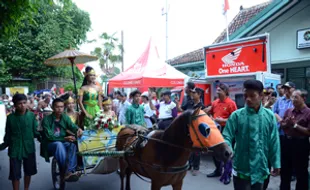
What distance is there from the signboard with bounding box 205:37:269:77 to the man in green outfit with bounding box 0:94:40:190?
5812 millimetres

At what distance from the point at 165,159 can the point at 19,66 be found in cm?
2089

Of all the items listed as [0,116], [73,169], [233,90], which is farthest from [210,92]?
[0,116]

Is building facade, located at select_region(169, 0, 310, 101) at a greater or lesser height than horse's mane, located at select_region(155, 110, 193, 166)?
greater

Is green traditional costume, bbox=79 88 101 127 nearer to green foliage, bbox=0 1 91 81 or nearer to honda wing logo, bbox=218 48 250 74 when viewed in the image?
honda wing logo, bbox=218 48 250 74

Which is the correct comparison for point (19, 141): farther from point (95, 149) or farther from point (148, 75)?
point (148, 75)

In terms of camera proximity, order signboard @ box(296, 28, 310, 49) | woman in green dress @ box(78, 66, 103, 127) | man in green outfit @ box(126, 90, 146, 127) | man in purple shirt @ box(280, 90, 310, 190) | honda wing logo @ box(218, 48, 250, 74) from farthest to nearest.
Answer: signboard @ box(296, 28, 310, 49), honda wing logo @ box(218, 48, 250, 74), man in green outfit @ box(126, 90, 146, 127), woman in green dress @ box(78, 66, 103, 127), man in purple shirt @ box(280, 90, 310, 190)

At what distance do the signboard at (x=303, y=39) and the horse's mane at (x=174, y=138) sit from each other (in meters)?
7.22

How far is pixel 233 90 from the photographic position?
8000 millimetres

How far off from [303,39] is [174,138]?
7479mm

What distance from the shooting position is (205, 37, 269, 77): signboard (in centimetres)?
715

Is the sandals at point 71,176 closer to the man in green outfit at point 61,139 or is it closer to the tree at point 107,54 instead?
the man in green outfit at point 61,139

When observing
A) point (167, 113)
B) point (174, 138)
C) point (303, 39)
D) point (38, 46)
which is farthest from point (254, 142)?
point (38, 46)

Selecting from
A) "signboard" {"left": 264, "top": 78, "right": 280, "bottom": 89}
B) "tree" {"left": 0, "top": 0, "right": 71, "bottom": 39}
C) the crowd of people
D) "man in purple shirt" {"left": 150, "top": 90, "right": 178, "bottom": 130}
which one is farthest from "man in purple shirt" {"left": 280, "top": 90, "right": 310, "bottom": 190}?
"tree" {"left": 0, "top": 0, "right": 71, "bottom": 39}

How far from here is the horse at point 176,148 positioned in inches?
108
